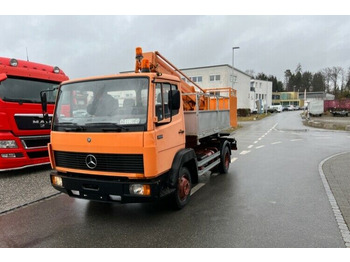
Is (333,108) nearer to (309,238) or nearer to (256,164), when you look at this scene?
(256,164)

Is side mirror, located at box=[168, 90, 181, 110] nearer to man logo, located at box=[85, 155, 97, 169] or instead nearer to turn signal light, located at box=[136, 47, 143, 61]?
turn signal light, located at box=[136, 47, 143, 61]

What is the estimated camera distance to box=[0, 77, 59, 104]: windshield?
6.78 meters

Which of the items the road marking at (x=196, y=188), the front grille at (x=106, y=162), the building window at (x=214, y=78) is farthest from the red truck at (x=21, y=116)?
the building window at (x=214, y=78)

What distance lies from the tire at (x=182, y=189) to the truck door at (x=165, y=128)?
0.44m

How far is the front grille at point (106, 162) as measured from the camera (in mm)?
3775

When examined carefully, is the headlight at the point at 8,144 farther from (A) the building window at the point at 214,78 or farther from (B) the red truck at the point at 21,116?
(A) the building window at the point at 214,78

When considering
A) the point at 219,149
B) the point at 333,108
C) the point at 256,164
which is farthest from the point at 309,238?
the point at 333,108

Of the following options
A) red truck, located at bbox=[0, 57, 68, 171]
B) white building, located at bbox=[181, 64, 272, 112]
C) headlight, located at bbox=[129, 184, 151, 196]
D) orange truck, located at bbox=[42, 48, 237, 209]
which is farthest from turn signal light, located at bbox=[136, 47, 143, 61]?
white building, located at bbox=[181, 64, 272, 112]

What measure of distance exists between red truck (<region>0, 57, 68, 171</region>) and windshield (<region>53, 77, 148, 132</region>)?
323 centimetres

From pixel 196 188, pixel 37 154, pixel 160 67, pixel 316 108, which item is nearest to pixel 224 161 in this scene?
pixel 196 188

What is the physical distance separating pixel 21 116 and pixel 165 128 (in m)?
4.78

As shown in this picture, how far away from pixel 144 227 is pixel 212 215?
116 centimetres

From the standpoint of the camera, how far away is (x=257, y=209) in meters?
4.66

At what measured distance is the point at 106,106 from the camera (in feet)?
13.2
